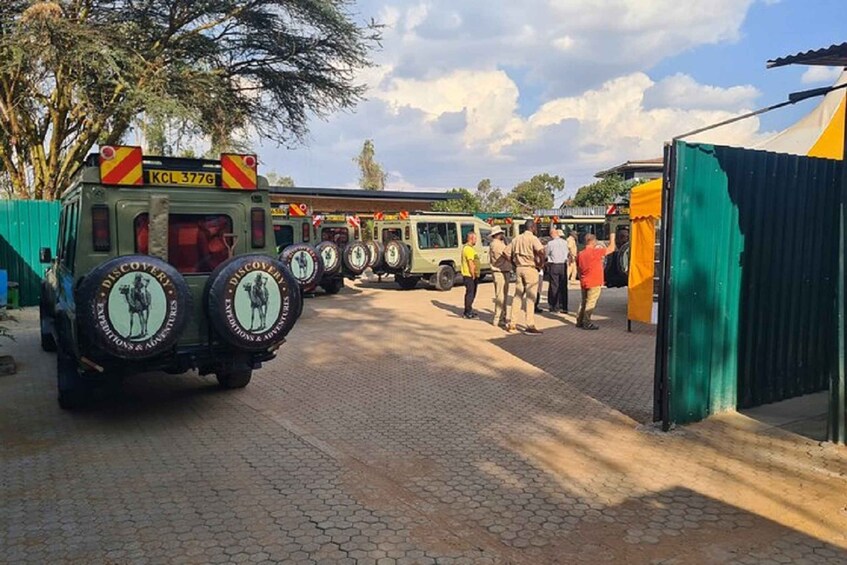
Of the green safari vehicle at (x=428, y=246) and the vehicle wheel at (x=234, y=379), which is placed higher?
the green safari vehicle at (x=428, y=246)

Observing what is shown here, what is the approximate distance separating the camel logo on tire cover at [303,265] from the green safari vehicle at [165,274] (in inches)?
251

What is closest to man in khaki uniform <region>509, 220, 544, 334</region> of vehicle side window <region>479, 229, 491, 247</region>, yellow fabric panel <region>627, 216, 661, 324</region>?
yellow fabric panel <region>627, 216, 661, 324</region>

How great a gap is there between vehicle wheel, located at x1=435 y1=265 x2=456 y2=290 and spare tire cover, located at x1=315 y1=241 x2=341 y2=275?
3.22m

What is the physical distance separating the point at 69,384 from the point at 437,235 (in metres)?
13.0

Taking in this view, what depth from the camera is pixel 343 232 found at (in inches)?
749

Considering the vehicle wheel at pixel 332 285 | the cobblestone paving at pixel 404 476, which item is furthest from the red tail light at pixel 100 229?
the vehicle wheel at pixel 332 285

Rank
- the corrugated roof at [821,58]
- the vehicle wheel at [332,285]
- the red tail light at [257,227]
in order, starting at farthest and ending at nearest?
the vehicle wheel at [332,285] → the red tail light at [257,227] → the corrugated roof at [821,58]

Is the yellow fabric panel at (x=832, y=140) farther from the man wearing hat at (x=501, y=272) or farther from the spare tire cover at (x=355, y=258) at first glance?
the spare tire cover at (x=355, y=258)

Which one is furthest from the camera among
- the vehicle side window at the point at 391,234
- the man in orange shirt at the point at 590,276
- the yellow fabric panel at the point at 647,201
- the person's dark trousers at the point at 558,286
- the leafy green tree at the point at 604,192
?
the leafy green tree at the point at 604,192

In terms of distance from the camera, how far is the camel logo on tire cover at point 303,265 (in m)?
12.9

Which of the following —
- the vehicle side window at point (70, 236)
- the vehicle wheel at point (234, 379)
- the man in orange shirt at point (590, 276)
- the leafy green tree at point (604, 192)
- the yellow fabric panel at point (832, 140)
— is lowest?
the vehicle wheel at point (234, 379)

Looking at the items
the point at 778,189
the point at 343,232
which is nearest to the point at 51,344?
the point at 778,189

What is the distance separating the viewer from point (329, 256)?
52.9ft

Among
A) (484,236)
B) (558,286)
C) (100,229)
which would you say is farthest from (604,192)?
(100,229)
